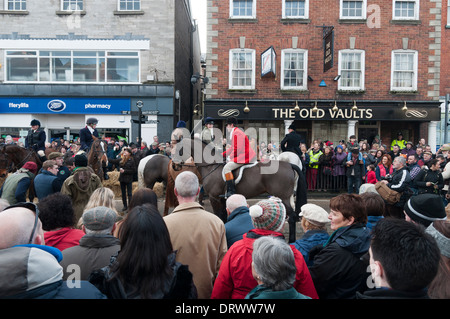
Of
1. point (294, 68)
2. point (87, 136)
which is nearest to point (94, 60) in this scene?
point (294, 68)

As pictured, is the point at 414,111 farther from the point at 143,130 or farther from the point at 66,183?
the point at 66,183

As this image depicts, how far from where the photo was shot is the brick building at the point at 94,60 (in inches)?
773

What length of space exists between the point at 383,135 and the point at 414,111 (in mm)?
1947

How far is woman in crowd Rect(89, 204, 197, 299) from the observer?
2225 mm

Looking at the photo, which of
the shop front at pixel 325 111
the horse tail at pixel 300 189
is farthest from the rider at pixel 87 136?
the shop front at pixel 325 111

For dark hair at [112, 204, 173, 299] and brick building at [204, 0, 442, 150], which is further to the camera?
brick building at [204, 0, 442, 150]

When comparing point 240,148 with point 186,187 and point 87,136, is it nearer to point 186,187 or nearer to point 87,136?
point 186,187

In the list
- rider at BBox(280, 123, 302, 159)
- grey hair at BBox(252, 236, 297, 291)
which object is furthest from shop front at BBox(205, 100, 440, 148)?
grey hair at BBox(252, 236, 297, 291)

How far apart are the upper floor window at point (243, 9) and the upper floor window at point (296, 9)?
5.28 ft

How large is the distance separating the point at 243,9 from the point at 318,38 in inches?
161

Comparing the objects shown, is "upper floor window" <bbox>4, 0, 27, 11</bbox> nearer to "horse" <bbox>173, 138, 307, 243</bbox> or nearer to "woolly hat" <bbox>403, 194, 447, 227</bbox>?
"horse" <bbox>173, 138, 307, 243</bbox>

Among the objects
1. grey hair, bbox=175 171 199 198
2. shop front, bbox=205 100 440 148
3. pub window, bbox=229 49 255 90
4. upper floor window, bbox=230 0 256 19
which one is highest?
upper floor window, bbox=230 0 256 19

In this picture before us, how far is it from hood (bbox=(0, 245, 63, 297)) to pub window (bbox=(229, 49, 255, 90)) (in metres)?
16.9

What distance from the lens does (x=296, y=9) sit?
1808 centimetres
